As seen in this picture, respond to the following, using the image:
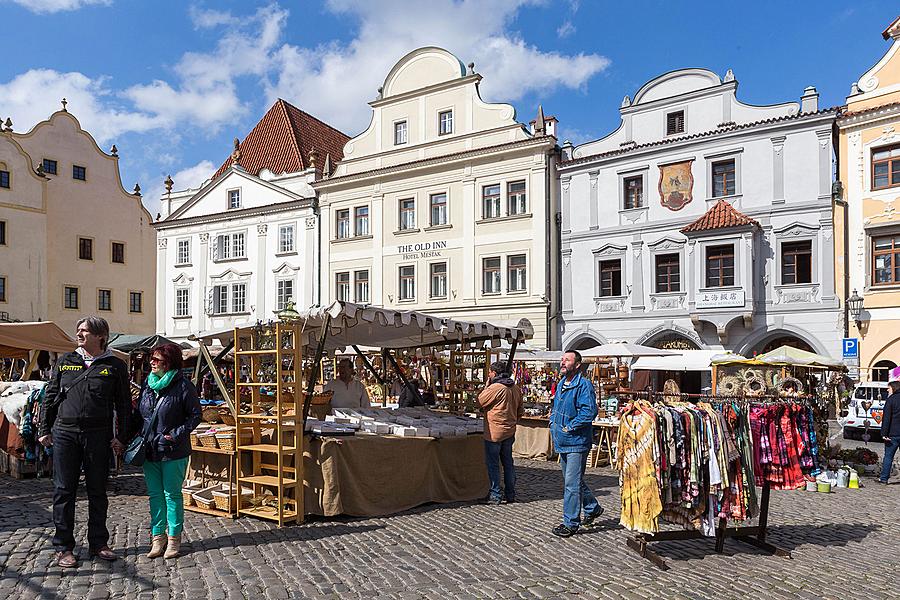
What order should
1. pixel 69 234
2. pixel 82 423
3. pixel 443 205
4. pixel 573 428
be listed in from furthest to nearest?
pixel 69 234 → pixel 443 205 → pixel 573 428 → pixel 82 423

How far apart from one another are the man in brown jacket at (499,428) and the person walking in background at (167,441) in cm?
387

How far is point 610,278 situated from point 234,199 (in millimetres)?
16862

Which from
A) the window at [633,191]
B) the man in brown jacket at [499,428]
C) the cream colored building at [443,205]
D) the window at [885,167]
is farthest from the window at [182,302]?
the man in brown jacket at [499,428]

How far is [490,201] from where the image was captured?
27844 millimetres

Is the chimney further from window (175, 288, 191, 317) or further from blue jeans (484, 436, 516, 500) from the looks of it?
window (175, 288, 191, 317)

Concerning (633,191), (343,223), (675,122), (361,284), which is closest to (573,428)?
(633,191)

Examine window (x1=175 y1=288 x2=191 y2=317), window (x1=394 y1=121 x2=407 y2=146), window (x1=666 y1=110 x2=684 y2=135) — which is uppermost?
window (x1=394 y1=121 x2=407 y2=146)

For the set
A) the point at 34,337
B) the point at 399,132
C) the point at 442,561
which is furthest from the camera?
the point at 399,132

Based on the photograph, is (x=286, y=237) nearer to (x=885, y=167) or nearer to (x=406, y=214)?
(x=406, y=214)

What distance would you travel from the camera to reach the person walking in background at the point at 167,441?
20.9ft

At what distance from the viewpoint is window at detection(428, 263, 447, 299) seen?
28734 mm

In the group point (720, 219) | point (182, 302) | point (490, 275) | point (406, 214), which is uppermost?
point (406, 214)

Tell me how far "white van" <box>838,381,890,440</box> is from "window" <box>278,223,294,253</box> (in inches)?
832

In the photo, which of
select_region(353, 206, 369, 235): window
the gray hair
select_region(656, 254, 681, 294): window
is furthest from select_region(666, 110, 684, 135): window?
the gray hair
